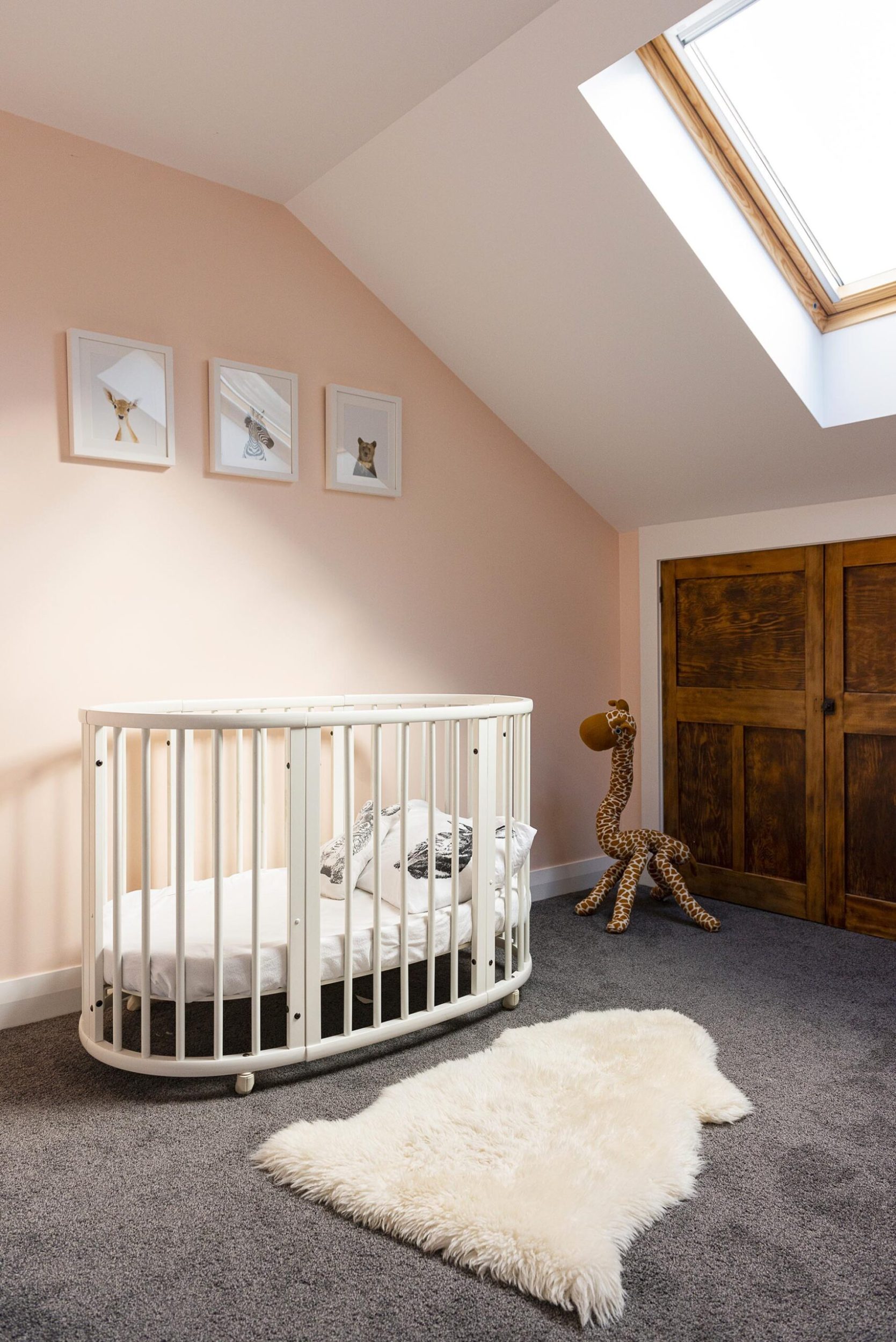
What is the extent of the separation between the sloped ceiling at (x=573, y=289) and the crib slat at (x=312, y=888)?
1594 millimetres

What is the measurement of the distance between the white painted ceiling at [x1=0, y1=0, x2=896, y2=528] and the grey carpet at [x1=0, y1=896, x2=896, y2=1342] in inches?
71.7

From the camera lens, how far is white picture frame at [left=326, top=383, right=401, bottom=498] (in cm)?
288

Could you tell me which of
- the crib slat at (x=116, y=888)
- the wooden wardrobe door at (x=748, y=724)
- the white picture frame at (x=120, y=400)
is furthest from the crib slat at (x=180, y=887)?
the wooden wardrobe door at (x=748, y=724)

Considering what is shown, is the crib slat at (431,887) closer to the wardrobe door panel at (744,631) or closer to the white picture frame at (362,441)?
the white picture frame at (362,441)

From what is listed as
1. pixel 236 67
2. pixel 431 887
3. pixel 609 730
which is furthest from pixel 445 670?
pixel 236 67

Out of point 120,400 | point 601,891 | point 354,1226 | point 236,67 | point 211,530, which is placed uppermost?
point 236,67

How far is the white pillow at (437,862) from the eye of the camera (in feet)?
7.36

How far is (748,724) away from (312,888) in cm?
197

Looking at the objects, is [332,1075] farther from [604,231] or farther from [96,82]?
[96,82]

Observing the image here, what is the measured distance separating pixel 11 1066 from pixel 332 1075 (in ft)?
2.39

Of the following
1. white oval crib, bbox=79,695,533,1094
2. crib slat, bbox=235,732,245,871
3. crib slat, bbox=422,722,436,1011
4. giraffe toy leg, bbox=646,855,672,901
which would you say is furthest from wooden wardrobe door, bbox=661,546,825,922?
crib slat, bbox=235,732,245,871

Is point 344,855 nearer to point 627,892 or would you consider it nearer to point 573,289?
point 627,892

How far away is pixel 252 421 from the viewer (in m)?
2.70

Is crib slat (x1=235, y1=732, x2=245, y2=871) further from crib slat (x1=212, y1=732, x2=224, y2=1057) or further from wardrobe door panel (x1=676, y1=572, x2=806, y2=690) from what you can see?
wardrobe door panel (x1=676, y1=572, x2=806, y2=690)
